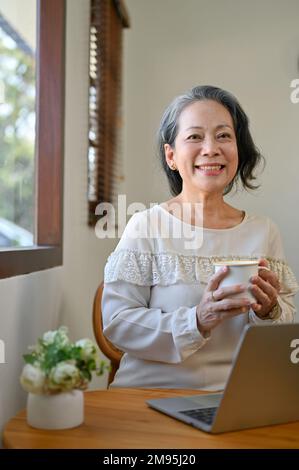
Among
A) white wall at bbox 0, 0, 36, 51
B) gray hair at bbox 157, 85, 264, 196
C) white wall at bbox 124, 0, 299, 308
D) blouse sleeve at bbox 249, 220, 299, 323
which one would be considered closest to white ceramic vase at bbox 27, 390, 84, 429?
blouse sleeve at bbox 249, 220, 299, 323

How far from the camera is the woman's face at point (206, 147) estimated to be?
1655 millimetres

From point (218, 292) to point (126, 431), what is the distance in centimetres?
37

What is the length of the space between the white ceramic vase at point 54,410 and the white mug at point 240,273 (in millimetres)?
391

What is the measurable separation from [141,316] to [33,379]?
507 millimetres

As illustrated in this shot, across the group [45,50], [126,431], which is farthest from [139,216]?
[126,431]

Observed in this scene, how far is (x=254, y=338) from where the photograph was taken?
101cm

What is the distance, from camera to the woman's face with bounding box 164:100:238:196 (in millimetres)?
1655

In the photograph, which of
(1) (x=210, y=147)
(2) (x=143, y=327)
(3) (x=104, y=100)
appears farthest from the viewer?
(3) (x=104, y=100)

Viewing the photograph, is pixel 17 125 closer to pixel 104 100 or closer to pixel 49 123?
pixel 49 123

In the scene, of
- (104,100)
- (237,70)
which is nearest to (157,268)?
(104,100)

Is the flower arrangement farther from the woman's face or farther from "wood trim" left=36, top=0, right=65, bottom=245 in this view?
"wood trim" left=36, top=0, right=65, bottom=245

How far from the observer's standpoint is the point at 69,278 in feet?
6.80

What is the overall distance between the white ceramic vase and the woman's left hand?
0.46 m

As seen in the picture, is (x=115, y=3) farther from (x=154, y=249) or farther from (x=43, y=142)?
(x=154, y=249)
